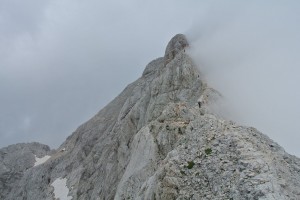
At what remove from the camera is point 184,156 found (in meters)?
32.9

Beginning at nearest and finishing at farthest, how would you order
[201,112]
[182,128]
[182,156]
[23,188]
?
[182,156] < [182,128] < [201,112] < [23,188]

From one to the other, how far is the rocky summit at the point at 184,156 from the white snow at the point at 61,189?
0.91 ft

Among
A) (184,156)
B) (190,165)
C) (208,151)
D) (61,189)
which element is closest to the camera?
(190,165)

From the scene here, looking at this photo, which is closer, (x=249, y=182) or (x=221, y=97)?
(x=249, y=182)

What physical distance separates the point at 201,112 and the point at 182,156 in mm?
11843

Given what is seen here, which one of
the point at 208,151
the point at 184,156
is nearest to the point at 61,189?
the point at 184,156

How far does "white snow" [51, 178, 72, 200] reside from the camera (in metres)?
88.2

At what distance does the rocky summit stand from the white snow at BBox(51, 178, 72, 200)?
0.91ft

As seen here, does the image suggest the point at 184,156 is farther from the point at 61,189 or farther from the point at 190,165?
the point at 61,189

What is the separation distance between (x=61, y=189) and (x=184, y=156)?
220 feet

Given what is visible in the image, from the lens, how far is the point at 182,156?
108 ft

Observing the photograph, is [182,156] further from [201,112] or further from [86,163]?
[86,163]

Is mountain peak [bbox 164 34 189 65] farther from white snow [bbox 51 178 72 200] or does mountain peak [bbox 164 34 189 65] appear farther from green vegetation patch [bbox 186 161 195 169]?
green vegetation patch [bbox 186 161 195 169]

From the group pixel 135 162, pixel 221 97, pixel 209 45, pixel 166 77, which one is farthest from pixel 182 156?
pixel 209 45
